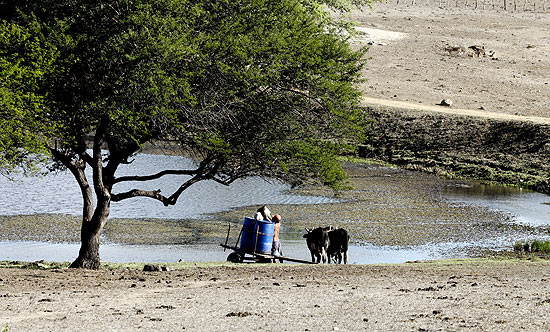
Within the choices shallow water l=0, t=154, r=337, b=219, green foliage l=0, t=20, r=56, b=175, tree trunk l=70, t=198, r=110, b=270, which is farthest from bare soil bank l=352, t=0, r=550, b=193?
green foliage l=0, t=20, r=56, b=175

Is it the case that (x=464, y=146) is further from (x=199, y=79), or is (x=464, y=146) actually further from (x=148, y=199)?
(x=199, y=79)

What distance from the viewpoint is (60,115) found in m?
19.2

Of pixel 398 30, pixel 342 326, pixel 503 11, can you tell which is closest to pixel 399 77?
pixel 398 30

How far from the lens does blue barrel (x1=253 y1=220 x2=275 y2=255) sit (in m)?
23.0

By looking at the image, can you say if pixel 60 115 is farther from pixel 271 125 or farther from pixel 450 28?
pixel 450 28

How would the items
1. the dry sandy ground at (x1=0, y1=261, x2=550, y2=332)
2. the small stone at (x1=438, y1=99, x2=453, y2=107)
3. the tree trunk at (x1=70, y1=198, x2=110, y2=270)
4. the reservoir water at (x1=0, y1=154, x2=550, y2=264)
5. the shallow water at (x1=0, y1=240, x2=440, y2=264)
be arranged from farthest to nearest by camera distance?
the small stone at (x1=438, y1=99, x2=453, y2=107) → the reservoir water at (x1=0, y1=154, x2=550, y2=264) → the shallow water at (x1=0, y1=240, x2=440, y2=264) → the tree trunk at (x1=70, y1=198, x2=110, y2=270) → the dry sandy ground at (x1=0, y1=261, x2=550, y2=332)

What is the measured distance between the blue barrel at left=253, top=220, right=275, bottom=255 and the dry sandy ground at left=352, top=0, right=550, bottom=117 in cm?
4048

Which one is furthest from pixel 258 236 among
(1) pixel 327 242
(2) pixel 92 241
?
(2) pixel 92 241

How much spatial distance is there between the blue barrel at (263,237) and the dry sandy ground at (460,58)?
40.5 meters

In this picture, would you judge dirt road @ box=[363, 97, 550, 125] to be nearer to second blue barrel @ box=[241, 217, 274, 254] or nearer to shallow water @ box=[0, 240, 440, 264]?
shallow water @ box=[0, 240, 440, 264]

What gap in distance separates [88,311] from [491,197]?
116 feet

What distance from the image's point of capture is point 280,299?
14.7m

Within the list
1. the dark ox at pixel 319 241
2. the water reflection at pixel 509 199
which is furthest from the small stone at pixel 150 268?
the water reflection at pixel 509 199

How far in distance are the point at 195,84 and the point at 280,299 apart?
7176 millimetres
